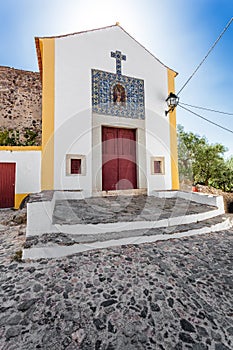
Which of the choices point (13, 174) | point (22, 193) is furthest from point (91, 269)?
point (13, 174)

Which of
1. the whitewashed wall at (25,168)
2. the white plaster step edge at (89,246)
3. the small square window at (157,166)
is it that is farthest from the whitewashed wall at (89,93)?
the white plaster step edge at (89,246)

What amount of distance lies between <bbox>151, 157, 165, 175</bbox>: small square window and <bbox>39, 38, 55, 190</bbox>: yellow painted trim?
139 inches

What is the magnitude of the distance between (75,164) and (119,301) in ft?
15.0

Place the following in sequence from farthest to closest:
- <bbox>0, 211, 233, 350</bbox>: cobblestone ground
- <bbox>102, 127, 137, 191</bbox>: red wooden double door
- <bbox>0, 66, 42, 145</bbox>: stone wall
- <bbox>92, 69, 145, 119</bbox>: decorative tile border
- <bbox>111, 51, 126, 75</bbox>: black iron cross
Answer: <bbox>0, 66, 42, 145</bbox>: stone wall → <bbox>111, 51, 126, 75</bbox>: black iron cross → <bbox>102, 127, 137, 191</bbox>: red wooden double door → <bbox>92, 69, 145, 119</bbox>: decorative tile border → <bbox>0, 211, 233, 350</bbox>: cobblestone ground

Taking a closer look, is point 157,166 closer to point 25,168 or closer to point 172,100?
point 172,100

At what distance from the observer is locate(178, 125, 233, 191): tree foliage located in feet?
46.2

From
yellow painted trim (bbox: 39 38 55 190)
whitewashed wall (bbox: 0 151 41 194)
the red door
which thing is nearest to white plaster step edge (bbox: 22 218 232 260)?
yellow painted trim (bbox: 39 38 55 190)

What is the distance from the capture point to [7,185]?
5.99m

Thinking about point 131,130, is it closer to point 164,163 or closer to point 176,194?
point 164,163

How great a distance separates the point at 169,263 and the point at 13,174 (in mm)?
5606

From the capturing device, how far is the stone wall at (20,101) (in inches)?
420

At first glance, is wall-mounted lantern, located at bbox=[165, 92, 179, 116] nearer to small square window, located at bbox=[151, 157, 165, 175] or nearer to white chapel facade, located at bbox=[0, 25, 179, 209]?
Result: white chapel facade, located at bbox=[0, 25, 179, 209]

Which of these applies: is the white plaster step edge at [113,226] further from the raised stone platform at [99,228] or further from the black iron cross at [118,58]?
the black iron cross at [118,58]

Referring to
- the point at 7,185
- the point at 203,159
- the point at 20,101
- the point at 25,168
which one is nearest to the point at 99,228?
the point at 25,168
